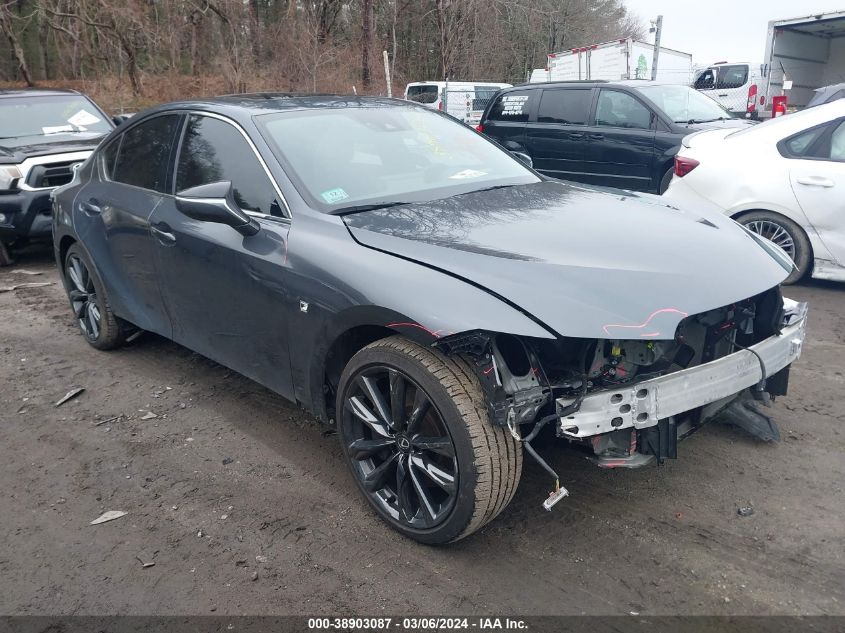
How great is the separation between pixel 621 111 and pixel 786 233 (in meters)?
3.54

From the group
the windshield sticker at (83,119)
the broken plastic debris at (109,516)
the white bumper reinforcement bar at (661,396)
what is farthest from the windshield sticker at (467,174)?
the windshield sticker at (83,119)

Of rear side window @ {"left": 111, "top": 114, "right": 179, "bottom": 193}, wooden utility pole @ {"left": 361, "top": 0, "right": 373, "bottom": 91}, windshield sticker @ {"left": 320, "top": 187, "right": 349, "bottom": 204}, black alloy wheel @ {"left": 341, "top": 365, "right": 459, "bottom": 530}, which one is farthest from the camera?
wooden utility pole @ {"left": 361, "top": 0, "right": 373, "bottom": 91}

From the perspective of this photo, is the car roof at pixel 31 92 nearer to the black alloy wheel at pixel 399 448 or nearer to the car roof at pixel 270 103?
the car roof at pixel 270 103

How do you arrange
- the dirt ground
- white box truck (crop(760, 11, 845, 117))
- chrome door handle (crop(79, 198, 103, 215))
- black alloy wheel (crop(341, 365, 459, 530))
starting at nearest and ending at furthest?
1. the dirt ground
2. black alloy wheel (crop(341, 365, 459, 530))
3. chrome door handle (crop(79, 198, 103, 215))
4. white box truck (crop(760, 11, 845, 117))

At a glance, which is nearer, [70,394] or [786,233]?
[70,394]

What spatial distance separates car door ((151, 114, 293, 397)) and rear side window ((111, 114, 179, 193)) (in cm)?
17

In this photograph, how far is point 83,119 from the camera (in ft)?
28.7

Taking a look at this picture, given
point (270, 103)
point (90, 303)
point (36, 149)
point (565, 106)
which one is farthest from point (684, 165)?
point (36, 149)

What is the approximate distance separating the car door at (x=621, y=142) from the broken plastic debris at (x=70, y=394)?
21.3ft

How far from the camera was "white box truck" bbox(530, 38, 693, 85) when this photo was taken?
1836 cm

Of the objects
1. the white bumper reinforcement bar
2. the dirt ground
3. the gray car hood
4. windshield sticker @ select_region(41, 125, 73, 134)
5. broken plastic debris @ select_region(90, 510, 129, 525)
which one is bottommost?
broken plastic debris @ select_region(90, 510, 129, 525)

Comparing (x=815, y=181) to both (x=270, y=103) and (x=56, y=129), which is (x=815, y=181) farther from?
(x=56, y=129)

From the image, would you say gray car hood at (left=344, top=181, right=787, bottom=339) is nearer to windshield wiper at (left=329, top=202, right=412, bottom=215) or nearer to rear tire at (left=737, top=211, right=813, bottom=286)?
windshield wiper at (left=329, top=202, right=412, bottom=215)

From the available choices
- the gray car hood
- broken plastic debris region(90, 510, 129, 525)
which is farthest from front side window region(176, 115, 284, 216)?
broken plastic debris region(90, 510, 129, 525)
